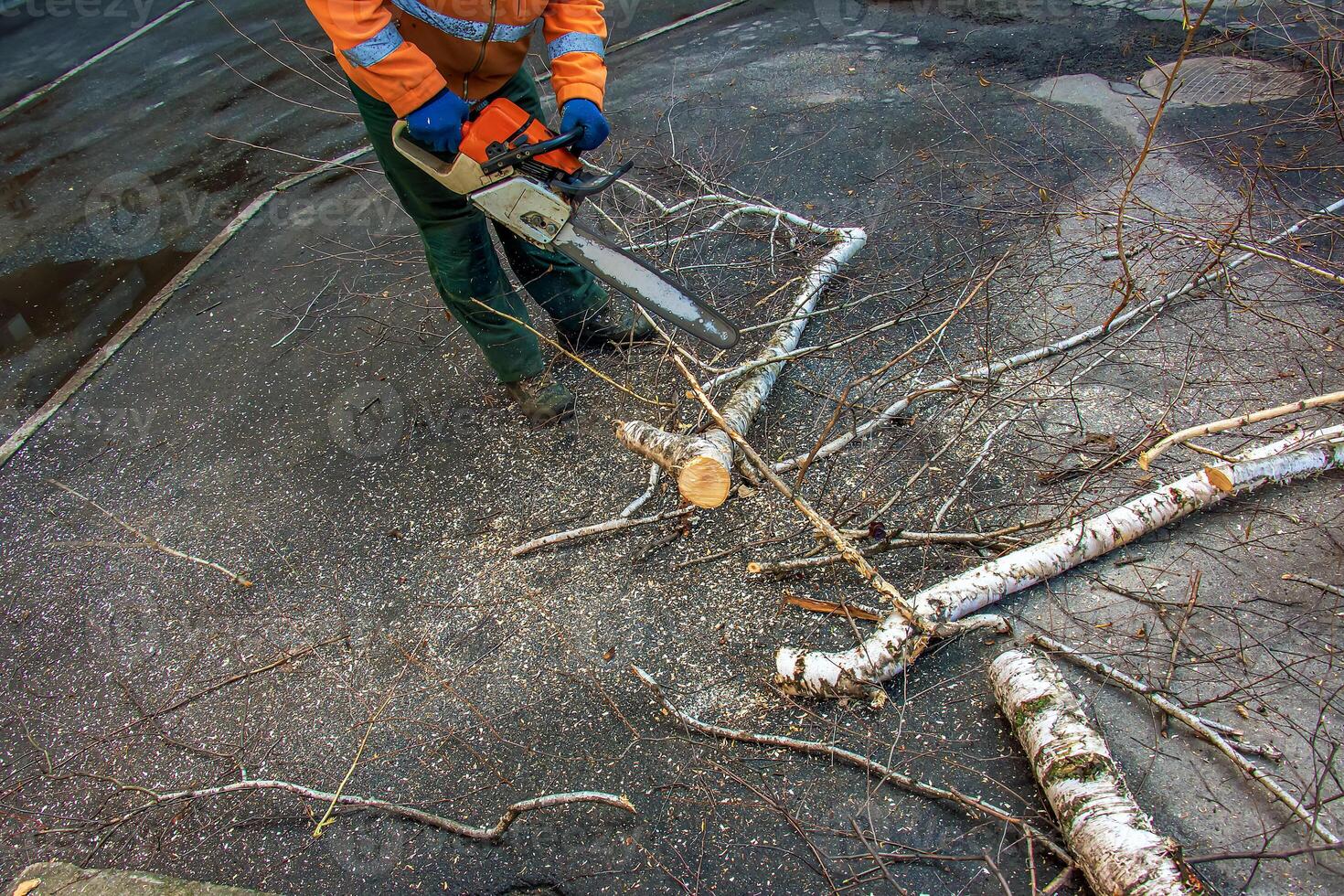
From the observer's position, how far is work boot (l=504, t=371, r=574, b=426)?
3174 millimetres

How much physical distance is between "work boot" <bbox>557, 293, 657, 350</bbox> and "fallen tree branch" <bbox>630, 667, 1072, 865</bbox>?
1587 mm

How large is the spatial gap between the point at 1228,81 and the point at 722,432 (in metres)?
3.97

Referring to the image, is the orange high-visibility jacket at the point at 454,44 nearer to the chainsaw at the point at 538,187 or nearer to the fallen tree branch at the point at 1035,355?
the chainsaw at the point at 538,187

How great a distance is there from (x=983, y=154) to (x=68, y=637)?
463cm

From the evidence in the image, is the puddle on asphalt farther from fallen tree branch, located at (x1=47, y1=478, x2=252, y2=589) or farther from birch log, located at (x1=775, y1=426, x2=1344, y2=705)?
birch log, located at (x1=775, y1=426, x2=1344, y2=705)

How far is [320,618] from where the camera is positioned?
2691 millimetres

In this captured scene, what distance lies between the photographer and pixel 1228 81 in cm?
439

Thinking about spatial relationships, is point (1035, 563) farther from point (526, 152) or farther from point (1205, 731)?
point (526, 152)

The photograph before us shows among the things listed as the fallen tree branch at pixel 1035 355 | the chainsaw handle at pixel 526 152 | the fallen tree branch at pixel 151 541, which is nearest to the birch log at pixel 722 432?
the fallen tree branch at pixel 1035 355

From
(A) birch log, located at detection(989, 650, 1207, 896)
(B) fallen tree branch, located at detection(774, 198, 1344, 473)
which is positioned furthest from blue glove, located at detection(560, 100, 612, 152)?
(A) birch log, located at detection(989, 650, 1207, 896)

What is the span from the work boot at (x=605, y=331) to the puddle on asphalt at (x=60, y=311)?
274cm

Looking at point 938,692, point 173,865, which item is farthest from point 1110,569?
point 173,865

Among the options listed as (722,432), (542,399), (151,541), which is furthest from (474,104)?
(151,541)

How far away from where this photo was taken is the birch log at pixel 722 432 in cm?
239
